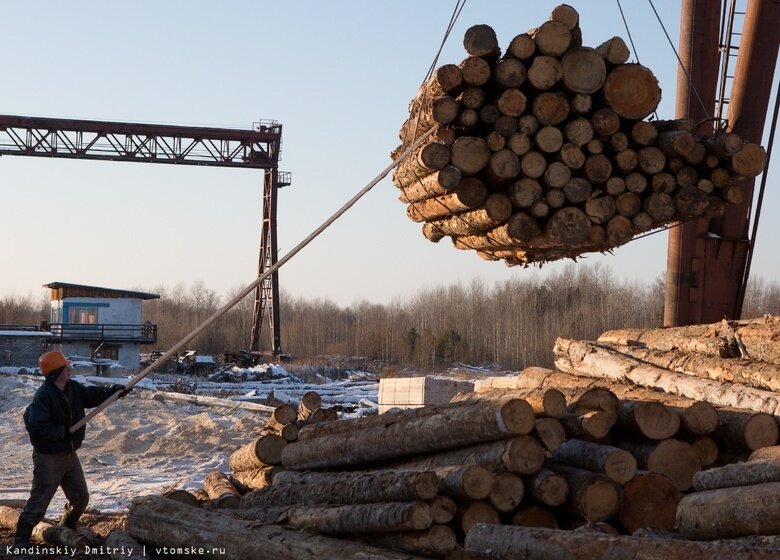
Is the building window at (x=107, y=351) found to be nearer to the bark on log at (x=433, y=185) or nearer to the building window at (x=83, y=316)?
the building window at (x=83, y=316)

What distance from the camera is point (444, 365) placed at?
50.0 metres

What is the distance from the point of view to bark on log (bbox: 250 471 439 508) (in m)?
6.34

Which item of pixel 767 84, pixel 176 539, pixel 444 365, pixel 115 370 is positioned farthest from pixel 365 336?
pixel 176 539

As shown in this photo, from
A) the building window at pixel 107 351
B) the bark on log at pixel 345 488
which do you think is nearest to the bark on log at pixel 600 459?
the bark on log at pixel 345 488

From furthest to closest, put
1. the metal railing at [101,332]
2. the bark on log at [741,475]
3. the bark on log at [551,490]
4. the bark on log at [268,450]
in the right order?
the metal railing at [101,332] → the bark on log at [268,450] → the bark on log at [551,490] → the bark on log at [741,475]

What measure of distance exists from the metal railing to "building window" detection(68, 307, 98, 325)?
76cm

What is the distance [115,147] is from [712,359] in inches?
1205

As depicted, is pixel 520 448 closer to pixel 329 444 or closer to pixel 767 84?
pixel 329 444

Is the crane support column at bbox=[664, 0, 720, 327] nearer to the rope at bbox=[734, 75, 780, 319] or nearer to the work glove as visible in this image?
the rope at bbox=[734, 75, 780, 319]

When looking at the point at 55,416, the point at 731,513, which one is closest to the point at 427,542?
the point at 731,513

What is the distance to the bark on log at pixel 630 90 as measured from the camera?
29.9ft

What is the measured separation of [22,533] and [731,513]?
218 inches

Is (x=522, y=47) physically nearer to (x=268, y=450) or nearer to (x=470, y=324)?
(x=268, y=450)

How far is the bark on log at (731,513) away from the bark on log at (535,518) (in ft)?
4.04
